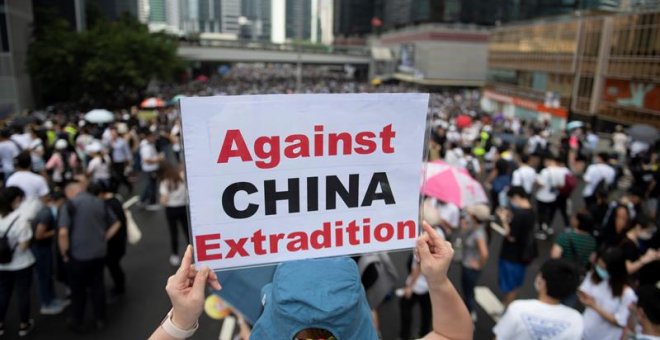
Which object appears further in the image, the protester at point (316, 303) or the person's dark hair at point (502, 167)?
the person's dark hair at point (502, 167)

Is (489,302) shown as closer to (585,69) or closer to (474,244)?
(474,244)

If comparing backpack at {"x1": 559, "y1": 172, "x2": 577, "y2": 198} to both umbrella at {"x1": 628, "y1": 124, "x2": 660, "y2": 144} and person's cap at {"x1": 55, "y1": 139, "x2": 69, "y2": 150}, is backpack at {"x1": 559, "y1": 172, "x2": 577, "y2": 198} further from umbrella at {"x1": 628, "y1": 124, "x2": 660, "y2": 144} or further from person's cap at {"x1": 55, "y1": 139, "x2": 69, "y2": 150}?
person's cap at {"x1": 55, "y1": 139, "x2": 69, "y2": 150}

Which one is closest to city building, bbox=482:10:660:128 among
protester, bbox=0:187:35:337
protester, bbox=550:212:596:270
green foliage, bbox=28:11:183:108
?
protester, bbox=550:212:596:270

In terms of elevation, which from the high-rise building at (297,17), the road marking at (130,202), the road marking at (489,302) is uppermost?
the high-rise building at (297,17)

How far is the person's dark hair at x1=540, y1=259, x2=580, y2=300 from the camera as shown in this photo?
9.23 ft

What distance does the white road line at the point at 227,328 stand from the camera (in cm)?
470

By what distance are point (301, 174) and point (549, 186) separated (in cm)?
673

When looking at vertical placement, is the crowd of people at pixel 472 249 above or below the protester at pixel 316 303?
below

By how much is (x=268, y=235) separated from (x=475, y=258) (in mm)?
3279

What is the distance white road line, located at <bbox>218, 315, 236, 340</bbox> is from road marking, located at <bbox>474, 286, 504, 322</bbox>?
9.78 ft

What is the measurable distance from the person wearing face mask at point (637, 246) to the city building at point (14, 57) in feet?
88.1

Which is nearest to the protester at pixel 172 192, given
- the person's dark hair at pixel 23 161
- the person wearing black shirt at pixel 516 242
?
the person's dark hair at pixel 23 161

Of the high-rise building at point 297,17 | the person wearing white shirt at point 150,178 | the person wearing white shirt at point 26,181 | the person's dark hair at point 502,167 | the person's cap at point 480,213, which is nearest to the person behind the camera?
the person's cap at point 480,213

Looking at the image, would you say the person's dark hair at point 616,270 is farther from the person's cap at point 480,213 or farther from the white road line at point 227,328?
the white road line at point 227,328
